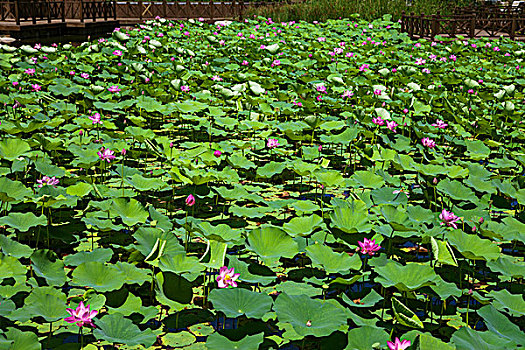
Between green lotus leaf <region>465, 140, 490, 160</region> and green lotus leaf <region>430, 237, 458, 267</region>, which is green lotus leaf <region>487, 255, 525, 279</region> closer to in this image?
green lotus leaf <region>430, 237, 458, 267</region>

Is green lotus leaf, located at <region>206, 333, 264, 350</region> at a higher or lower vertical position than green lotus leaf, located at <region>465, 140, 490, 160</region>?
lower

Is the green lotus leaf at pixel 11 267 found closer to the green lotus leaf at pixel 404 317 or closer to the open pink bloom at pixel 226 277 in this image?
the open pink bloom at pixel 226 277

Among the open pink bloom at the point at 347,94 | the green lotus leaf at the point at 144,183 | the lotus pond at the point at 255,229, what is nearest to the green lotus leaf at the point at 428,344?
the lotus pond at the point at 255,229

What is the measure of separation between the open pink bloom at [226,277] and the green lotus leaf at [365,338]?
482 mm

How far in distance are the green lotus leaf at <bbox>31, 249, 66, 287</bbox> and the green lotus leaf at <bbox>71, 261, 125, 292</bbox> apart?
10 centimetres

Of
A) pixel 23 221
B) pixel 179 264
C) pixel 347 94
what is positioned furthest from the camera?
pixel 347 94

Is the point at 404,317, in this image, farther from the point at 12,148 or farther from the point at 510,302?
the point at 12,148

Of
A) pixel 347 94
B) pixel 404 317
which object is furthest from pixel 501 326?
pixel 347 94

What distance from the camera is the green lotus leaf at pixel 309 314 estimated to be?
4.99 feet

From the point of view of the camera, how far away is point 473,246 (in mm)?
2021

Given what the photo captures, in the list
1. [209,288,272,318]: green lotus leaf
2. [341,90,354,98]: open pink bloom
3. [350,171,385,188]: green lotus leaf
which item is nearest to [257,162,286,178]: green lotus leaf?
[350,171,385,188]: green lotus leaf

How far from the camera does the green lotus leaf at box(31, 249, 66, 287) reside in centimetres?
185

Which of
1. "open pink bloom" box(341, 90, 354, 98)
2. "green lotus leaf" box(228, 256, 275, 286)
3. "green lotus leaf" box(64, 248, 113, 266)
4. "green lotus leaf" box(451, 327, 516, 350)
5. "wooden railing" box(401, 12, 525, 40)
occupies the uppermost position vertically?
"wooden railing" box(401, 12, 525, 40)

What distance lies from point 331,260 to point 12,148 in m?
1.87
